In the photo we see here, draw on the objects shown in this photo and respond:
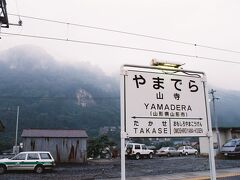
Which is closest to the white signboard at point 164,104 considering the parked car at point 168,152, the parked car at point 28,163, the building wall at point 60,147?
the parked car at point 28,163

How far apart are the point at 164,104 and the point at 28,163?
18068 millimetres

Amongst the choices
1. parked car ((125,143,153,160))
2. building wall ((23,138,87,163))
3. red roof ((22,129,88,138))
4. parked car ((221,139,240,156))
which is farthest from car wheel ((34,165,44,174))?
parked car ((221,139,240,156))

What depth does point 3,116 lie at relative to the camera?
242ft

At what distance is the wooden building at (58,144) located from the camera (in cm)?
2800

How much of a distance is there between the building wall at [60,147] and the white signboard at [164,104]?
86.0ft

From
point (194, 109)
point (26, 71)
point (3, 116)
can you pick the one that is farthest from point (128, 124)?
point (26, 71)

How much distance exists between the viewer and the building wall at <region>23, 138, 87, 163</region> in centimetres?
2798

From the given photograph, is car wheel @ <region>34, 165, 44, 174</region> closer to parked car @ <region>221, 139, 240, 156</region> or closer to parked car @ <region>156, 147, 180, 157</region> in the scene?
parked car @ <region>221, 139, 240, 156</region>

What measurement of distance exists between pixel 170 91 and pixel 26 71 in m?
201

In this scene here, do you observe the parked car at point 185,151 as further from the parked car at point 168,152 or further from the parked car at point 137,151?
the parked car at point 137,151

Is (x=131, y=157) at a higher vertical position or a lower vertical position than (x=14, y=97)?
lower

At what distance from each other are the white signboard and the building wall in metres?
26.2

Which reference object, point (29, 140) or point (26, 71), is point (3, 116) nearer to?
point (29, 140)

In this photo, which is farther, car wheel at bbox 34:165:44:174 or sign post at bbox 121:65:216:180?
car wheel at bbox 34:165:44:174
